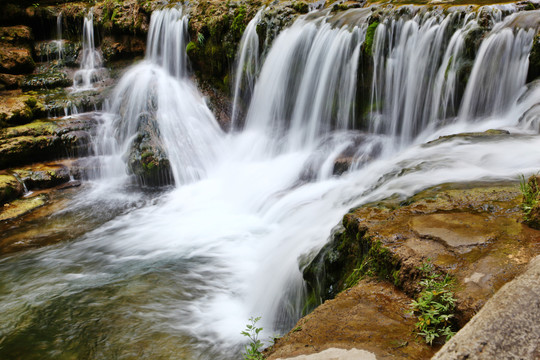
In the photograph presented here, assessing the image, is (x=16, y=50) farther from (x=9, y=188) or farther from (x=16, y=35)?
(x=9, y=188)

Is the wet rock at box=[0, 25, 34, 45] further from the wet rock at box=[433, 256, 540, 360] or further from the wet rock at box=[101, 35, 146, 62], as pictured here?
the wet rock at box=[433, 256, 540, 360]

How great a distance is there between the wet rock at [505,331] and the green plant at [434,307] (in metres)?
0.37

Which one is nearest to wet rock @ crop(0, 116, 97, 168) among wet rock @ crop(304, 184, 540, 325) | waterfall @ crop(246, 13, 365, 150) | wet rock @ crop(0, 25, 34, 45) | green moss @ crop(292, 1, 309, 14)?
wet rock @ crop(0, 25, 34, 45)

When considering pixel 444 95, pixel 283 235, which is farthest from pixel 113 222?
pixel 444 95

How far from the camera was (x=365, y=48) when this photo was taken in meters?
7.55

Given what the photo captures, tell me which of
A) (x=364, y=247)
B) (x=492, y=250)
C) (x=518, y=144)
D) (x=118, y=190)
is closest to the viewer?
(x=492, y=250)

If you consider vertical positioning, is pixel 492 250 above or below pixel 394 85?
below

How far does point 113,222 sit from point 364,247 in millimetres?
5910

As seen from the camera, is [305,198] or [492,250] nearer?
[492,250]

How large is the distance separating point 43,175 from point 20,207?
49.3 inches

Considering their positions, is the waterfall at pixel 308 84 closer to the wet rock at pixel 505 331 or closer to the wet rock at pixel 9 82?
the wet rock at pixel 505 331

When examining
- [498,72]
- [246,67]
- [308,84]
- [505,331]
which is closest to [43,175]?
[246,67]

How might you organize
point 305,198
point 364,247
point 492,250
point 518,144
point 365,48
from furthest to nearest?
point 365,48 < point 305,198 < point 518,144 < point 364,247 < point 492,250

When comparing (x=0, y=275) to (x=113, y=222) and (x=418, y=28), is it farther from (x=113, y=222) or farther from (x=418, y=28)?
(x=418, y=28)
